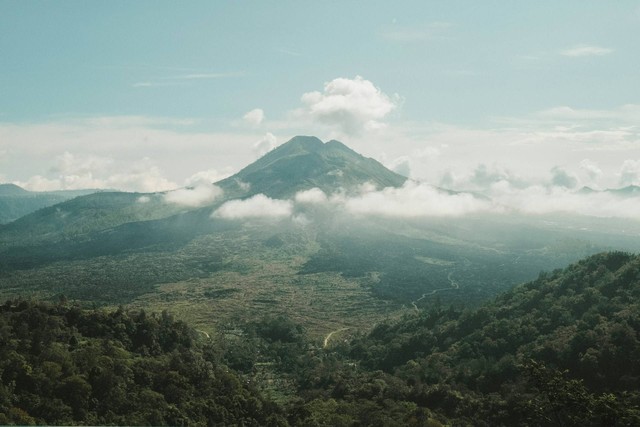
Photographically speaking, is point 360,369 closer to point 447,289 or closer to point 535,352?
point 535,352

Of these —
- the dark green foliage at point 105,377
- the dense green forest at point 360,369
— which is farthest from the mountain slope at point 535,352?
the dark green foliage at point 105,377

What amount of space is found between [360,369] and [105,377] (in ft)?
130

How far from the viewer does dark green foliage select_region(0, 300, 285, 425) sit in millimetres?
41406

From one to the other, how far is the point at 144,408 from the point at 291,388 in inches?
1048

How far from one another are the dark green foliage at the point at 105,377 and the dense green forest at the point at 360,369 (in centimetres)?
14

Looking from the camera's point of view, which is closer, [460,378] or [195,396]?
[195,396]

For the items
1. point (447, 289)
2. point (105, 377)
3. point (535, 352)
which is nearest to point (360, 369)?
point (535, 352)

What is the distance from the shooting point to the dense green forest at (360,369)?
4181cm

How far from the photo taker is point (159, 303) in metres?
123

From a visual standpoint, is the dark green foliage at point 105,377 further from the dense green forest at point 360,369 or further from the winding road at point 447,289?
the winding road at point 447,289

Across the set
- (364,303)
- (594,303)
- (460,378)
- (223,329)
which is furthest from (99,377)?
(364,303)

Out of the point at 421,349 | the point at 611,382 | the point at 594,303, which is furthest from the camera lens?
the point at 421,349

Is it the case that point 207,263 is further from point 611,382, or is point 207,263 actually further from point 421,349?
point 611,382

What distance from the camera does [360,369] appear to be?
2931 inches
